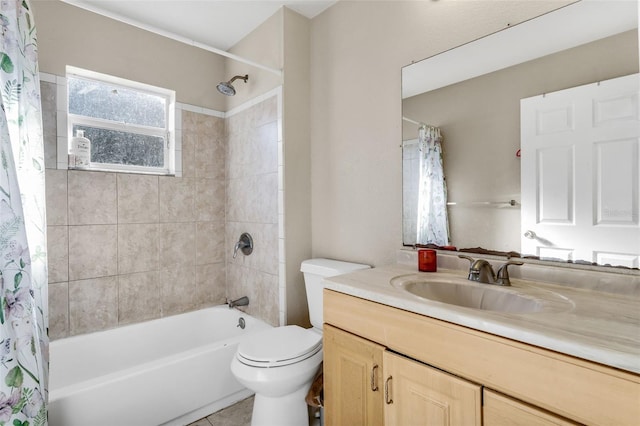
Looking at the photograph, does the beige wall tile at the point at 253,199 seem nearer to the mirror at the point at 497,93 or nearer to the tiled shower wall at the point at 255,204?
the tiled shower wall at the point at 255,204

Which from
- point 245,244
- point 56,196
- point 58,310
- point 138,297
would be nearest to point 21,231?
point 56,196

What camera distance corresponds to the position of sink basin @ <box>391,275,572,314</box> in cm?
101

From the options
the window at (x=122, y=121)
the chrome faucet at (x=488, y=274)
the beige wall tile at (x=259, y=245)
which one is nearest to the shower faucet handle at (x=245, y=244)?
the beige wall tile at (x=259, y=245)

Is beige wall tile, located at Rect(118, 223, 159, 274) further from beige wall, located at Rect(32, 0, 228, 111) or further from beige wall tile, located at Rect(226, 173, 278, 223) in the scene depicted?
beige wall, located at Rect(32, 0, 228, 111)

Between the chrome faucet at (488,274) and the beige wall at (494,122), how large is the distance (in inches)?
5.8

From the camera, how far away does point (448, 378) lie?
34.7 inches

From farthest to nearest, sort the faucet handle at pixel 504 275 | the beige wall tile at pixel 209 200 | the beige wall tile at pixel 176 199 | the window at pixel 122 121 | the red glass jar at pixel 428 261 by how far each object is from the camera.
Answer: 1. the beige wall tile at pixel 209 200
2. the beige wall tile at pixel 176 199
3. the window at pixel 122 121
4. the red glass jar at pixel 428 261
5. the faucet handle at pixel 504 275

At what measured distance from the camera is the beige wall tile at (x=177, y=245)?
2328 millimetres

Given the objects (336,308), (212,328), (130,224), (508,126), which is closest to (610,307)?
(508,126)

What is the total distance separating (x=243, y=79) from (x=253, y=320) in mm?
1734

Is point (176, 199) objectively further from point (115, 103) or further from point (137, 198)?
point (115, 103)

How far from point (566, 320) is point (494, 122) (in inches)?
33.4

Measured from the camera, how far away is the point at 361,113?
1.84 meters

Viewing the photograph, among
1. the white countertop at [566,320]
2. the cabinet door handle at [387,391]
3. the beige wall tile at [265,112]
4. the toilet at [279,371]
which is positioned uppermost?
the beige wall tile at [265,112]
